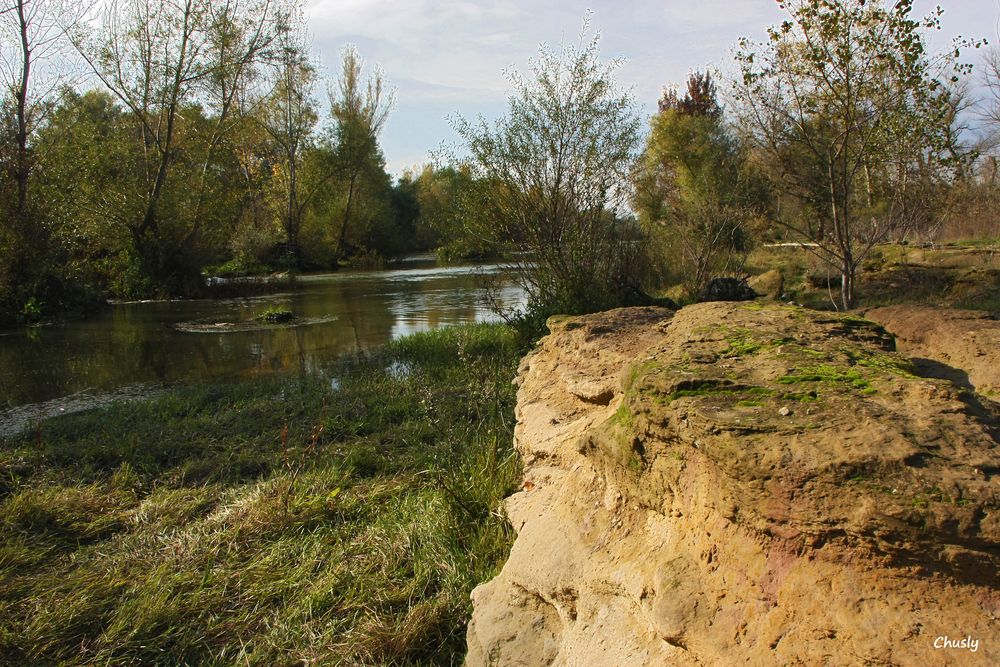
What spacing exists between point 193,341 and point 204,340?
191 mm

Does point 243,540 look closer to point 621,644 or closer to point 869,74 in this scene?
point 621,644

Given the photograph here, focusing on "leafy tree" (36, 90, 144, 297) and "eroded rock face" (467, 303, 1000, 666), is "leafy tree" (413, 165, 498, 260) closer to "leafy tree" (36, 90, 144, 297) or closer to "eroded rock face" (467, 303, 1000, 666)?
"eroded rock face" (467, 303, 1000, 666)

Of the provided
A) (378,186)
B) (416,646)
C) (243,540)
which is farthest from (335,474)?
(378,186)

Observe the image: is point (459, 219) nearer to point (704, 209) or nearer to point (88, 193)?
point (704, 209)

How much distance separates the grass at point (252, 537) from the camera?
2.79m

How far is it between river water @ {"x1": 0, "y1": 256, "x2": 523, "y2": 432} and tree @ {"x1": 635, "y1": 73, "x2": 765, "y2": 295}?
147 inches

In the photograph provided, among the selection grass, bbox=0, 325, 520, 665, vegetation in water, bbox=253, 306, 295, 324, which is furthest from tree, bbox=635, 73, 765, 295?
vegetation in water, bbox=253, 306, 295, 324

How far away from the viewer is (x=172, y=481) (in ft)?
15.2

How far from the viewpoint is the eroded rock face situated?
54.2 inches

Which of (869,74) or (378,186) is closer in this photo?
(869,74)

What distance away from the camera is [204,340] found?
489 inches

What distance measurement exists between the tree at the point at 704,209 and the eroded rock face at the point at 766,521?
28.0 feet

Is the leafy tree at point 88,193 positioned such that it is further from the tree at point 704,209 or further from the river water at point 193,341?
the tree at point 704,209

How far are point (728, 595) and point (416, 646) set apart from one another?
1.54m
